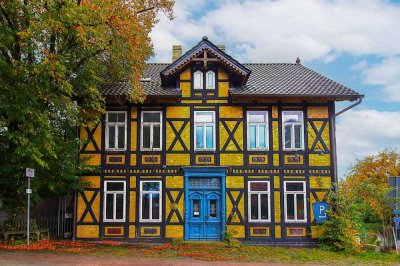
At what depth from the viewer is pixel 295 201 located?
72.0ft

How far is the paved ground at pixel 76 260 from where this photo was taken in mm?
14609

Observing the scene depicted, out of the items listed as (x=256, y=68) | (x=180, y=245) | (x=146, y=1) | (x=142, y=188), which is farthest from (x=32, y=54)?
(x=256, y=68)

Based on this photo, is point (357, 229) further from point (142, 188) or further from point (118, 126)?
point (118, 126)

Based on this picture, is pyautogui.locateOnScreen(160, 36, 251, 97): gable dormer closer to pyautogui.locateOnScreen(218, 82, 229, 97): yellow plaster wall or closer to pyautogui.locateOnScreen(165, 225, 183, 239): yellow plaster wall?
pyautogui.locateOnScreen(218, 82, 229, 97): yellow plaster wall

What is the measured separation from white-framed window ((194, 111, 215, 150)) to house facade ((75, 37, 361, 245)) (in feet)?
0.15

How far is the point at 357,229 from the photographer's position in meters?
20.2

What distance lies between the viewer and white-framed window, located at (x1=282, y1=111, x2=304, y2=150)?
22.3 metres

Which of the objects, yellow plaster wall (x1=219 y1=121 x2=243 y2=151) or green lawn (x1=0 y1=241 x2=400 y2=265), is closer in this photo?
green lawn (x1=0 y1=241 x2=400 y2=265)

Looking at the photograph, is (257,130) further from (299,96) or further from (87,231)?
(87,231)

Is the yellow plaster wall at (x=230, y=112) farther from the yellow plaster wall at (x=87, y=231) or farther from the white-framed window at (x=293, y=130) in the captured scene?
the yellow plaster wall at (x=87, y=231)

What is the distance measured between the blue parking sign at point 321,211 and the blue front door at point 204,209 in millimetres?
4316

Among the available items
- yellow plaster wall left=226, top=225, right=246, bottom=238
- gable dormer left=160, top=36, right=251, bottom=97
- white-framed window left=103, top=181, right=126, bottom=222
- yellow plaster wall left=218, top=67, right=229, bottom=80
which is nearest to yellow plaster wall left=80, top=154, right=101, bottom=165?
white-framed window left=103, top=181, right=126, bottom=222

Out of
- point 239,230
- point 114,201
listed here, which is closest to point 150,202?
point 114,201

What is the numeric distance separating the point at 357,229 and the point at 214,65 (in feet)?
31.8
